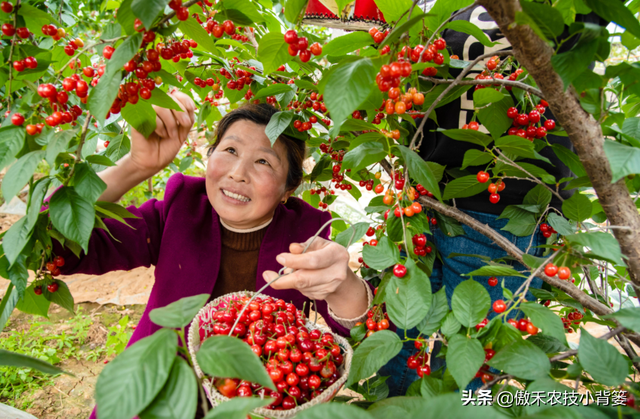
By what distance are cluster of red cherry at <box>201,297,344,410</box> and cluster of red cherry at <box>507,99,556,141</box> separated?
758mm

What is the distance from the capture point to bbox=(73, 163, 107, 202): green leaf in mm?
625

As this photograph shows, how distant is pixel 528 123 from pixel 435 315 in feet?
2.00

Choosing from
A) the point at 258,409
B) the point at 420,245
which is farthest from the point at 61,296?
the point at 420,245

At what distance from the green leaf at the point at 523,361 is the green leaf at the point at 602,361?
2.0 inches

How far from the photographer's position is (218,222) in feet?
4.76

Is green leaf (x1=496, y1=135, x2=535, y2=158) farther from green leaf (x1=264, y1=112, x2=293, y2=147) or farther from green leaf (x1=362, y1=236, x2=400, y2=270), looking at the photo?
green leaf (x1=264, y1=112, x2=293, y2=147)

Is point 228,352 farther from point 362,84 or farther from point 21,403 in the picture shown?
point 21,403

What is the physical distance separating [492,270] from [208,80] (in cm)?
113

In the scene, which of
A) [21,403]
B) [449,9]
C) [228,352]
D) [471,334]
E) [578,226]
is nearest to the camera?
[228,352]

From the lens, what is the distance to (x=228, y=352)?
47cm

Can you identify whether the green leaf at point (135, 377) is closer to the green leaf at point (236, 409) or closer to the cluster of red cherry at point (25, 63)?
the green leaf at point (236, 409)

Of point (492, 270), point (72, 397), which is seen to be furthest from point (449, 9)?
point (72, 397)

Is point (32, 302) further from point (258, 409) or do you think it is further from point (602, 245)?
point (602, 245)

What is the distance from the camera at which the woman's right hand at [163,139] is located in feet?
3.65
